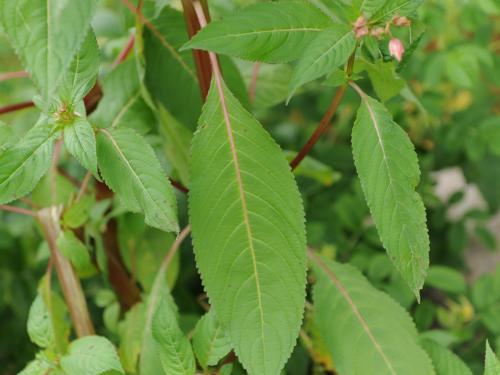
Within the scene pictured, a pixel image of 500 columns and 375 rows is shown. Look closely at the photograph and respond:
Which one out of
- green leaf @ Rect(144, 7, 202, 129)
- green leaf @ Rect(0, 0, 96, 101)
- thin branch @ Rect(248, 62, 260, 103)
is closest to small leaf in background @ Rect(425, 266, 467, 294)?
thin branch @ Rect(248, 62, 260, 103)

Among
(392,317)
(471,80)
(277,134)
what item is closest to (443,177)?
(277,134)

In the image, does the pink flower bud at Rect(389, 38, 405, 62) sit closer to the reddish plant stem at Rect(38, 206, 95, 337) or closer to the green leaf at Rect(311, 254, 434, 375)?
the green leaf at Rect(311, 254, 434, 375)

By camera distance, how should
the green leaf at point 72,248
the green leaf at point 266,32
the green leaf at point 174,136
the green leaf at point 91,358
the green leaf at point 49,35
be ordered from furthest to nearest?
1. the green leaf at point 174,136
2. the green leaf at point 72,248
3. the green leaf at point 91,358
4. the green leaf at point 266,32
5. the green leaf at point 49,35

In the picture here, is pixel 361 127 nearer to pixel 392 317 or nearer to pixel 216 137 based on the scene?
pixel 216 137

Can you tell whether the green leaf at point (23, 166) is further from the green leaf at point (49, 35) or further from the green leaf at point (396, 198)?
the green leaf at point (396, 198)

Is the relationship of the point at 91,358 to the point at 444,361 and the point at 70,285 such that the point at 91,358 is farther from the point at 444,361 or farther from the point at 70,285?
the point at 444,361

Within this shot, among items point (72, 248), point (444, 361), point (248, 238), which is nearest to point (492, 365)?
point (444, 361)

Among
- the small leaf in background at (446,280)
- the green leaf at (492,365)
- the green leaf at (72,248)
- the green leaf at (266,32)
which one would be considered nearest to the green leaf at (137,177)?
the green leaf at (266,32)

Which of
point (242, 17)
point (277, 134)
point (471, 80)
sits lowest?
point (277, 134)
